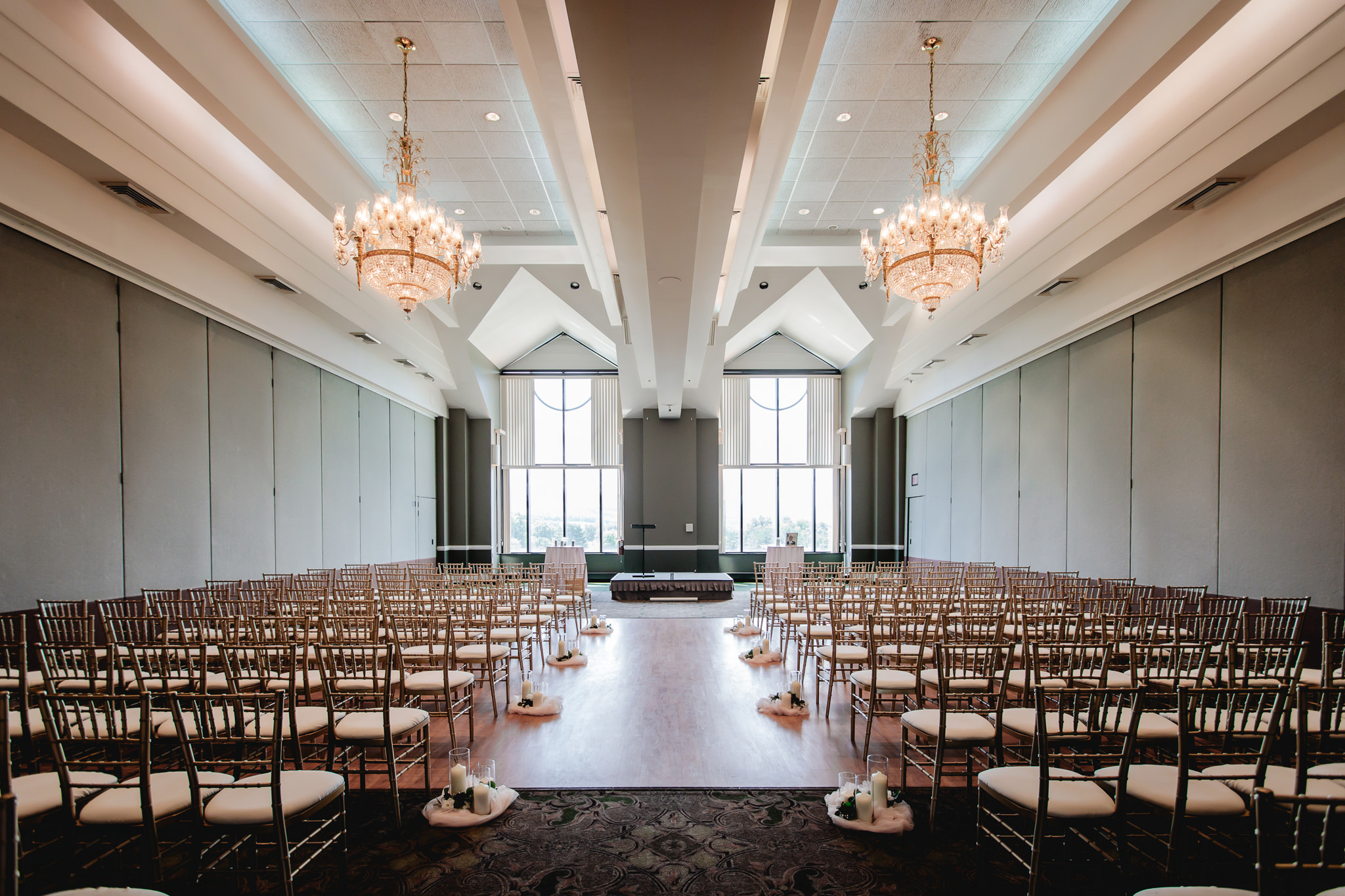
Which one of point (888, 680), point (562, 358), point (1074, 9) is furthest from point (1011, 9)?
point (562, 358)

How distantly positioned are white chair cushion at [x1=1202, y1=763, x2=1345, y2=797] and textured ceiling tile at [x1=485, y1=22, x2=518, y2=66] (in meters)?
6.72

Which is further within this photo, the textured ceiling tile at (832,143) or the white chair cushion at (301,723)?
the textured ceiling tile at (832,143)

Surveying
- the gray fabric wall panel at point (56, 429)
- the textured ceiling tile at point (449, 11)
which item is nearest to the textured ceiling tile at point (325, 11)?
the textured ceiling tile at point (449, 11)

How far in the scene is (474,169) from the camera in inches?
332

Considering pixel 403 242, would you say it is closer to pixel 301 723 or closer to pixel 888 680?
pixel 301 723

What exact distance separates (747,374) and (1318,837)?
14965 millimetres

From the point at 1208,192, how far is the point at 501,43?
6539 mm

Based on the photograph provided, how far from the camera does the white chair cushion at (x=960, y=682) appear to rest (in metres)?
3.84

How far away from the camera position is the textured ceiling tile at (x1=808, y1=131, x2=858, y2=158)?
7.57m

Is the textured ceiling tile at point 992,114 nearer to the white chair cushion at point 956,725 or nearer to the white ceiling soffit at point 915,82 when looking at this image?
the white ceiling soffit at point 915,82

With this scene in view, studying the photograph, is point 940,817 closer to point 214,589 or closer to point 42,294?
point 214,589

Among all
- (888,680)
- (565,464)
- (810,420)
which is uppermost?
(810,420)

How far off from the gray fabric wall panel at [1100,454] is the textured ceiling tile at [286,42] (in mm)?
9294

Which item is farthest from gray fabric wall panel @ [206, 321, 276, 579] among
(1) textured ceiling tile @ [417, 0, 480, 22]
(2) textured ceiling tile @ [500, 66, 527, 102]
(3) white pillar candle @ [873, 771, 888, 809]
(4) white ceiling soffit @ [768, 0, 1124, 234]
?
(3) white pillar candle @ [873, 771, 888, 809]
